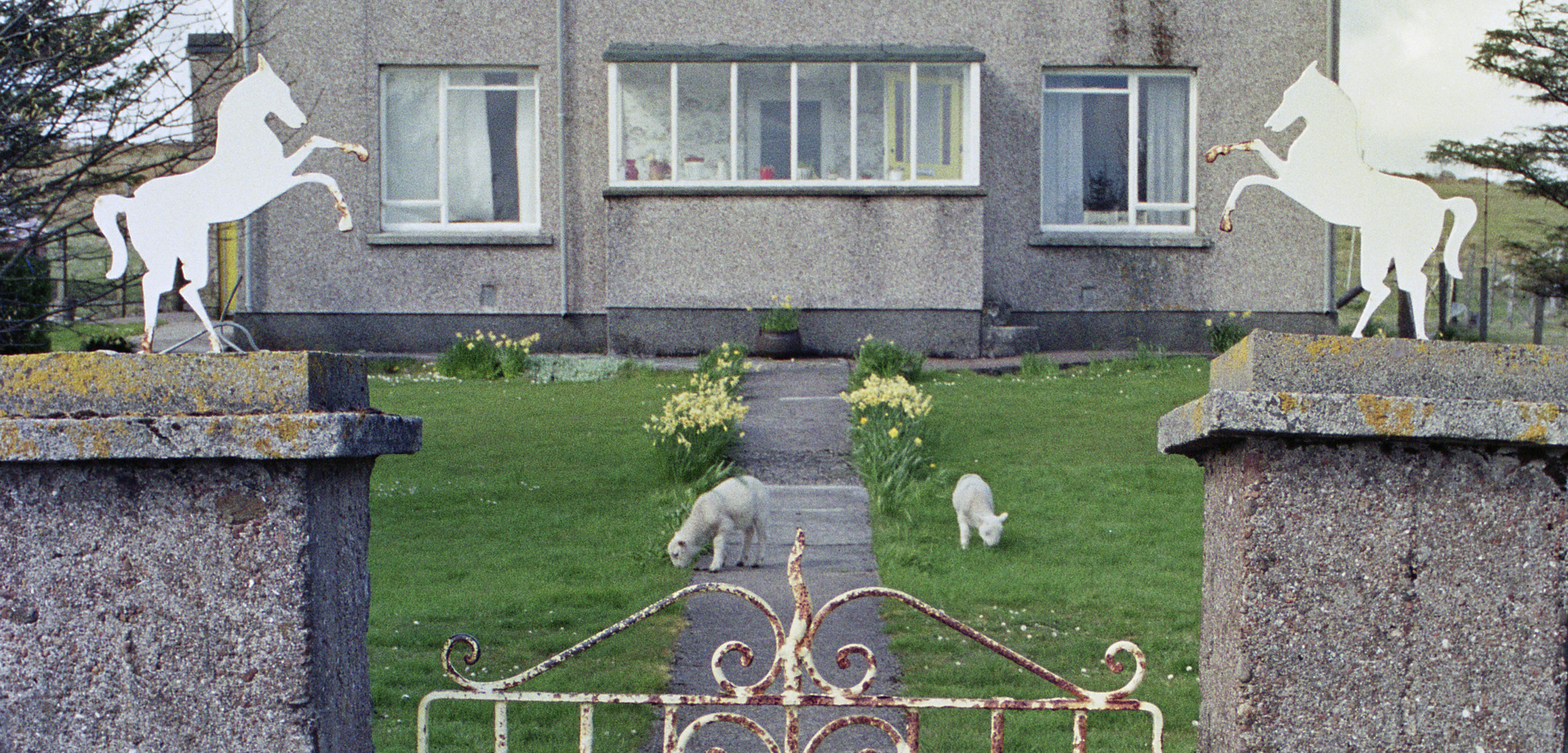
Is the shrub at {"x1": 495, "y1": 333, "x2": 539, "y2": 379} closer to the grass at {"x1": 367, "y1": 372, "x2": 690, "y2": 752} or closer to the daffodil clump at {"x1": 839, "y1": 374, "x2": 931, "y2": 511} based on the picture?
the grass at {"x1": 367, "y1": 372, "x2": 690, "y2": 752}

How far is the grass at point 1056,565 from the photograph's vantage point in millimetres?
5020

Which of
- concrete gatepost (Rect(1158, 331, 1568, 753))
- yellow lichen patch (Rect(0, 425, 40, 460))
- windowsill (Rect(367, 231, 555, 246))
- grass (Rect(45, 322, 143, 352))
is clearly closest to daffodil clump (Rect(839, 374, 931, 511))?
concrete gatepost (Rect(1158, 331, 1568, 753))

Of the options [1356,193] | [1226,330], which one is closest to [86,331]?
[1226,330]

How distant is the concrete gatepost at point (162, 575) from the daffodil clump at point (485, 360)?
10.9 metres

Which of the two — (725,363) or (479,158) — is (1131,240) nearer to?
(725,363)

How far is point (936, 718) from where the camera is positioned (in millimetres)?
4902

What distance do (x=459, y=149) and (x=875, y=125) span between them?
15.6ft

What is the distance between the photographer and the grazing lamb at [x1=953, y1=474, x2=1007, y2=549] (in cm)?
731

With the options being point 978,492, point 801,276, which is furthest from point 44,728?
point 801,276

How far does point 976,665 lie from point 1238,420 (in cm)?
291

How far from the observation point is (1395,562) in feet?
9.04

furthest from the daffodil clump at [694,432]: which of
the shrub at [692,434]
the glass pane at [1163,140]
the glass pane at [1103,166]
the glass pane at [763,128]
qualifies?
the glass pane at [1163,140]

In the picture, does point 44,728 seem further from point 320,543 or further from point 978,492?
point 978,492

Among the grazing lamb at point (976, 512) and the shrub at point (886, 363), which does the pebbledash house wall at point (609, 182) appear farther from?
the grazing lamb at point (976, 512)
